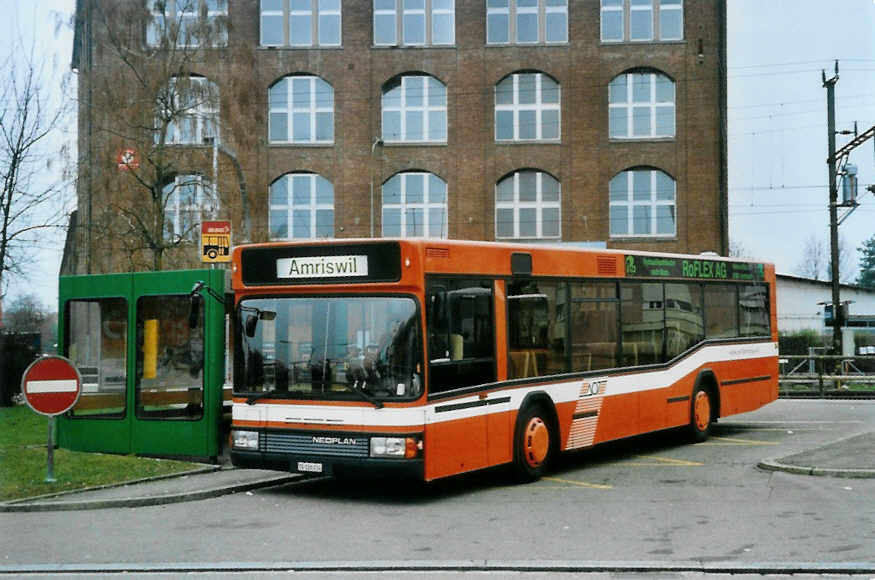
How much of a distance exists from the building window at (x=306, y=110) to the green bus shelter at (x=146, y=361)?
1250 inches

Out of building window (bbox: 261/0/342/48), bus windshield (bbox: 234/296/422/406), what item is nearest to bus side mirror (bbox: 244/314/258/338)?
bus windshield (bbox: 234/296/422/406)

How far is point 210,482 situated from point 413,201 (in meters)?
34.5

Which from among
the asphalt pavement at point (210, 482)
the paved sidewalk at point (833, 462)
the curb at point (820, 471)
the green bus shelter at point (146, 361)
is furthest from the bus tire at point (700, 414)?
the green bus shelter at point (146, 361)

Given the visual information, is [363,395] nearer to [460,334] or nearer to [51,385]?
[460,334]

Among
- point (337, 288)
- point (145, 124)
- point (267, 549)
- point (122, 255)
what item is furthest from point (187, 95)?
point (267, 549)

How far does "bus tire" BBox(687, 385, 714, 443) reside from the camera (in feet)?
57.9

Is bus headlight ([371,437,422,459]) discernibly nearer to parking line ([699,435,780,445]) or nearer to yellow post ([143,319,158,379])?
yellow post ([143,319,158,379])

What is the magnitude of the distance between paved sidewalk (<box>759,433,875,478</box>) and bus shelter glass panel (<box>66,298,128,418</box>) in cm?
841

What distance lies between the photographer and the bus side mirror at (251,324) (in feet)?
41.3

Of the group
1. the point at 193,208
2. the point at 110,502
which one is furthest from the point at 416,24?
the point at 110,502

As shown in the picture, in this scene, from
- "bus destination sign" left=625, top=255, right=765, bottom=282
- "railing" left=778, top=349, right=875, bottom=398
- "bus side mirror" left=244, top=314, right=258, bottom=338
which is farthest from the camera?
"railing" left=778, top=349, right=875, bottom=398

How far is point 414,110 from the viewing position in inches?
1854

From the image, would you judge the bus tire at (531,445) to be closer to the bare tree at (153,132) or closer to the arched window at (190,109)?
the bare tree at (153,132)

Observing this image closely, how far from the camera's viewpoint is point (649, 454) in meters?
16.6
